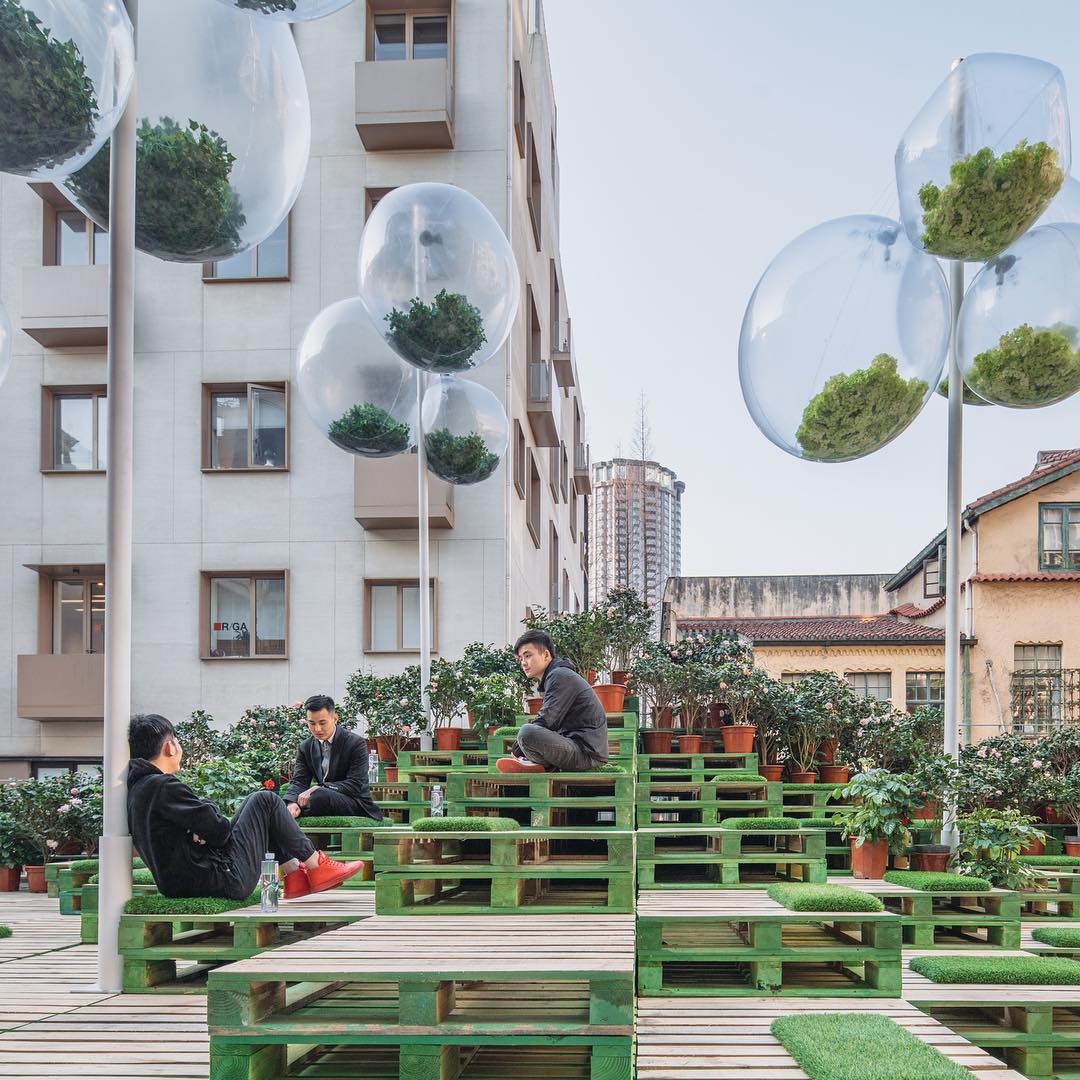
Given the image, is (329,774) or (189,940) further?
(329,774)

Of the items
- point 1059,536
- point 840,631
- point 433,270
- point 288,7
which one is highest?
point 288,7

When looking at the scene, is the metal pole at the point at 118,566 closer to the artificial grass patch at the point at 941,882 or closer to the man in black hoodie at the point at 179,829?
the man in black hoodie at the point at 179,829

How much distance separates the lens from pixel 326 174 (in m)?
20.4

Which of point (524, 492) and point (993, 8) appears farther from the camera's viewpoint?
point (524, 492)

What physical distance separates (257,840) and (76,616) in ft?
50.3

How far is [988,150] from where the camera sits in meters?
8.43

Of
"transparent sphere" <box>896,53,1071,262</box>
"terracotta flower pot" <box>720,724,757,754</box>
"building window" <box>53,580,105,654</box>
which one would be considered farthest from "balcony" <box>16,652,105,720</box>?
"transparent sphere" <box>896,53,1071,262</box>

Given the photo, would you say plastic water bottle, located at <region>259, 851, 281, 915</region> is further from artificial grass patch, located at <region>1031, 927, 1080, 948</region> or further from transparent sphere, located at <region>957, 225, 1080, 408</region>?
transparent sphere, located at <region>957, 225, 1080, 408</region>

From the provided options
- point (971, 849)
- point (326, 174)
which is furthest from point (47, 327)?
point (971, 849)

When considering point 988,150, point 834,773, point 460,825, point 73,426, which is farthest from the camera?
point 73,426

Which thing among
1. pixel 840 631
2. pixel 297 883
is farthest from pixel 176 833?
pixel 840 631

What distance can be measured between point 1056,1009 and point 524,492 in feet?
55.9

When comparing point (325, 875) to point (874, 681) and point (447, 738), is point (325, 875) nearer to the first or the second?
point (447, 738)

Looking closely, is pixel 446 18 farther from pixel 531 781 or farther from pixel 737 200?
pixel 531 781
